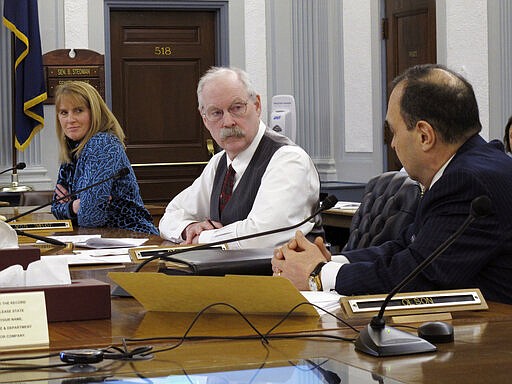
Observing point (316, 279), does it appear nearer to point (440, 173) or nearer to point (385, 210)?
point (440, 173)

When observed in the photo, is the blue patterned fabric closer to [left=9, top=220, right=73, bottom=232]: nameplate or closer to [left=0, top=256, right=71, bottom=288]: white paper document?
[left=9, top=220, right=73, bottom=232]: nameplate

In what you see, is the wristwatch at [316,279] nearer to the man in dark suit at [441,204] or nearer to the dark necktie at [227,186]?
the man in dark suit at [441,204]

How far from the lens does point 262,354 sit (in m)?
1.59

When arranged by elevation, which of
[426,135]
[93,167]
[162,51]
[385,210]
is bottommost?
[385,210]

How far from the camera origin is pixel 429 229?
2.34 m

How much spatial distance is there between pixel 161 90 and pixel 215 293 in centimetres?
759

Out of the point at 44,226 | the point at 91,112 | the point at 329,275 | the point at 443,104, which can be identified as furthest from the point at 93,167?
the point at 443,104

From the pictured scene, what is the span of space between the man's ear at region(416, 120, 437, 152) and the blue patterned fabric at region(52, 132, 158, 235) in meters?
2.40

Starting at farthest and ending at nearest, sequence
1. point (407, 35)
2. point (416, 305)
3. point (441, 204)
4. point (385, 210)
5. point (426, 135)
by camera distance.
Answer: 1. point (407, 35)
2. point (385, 210)
3. point (426, 135)
4. point (441, 204)
5. point (416, 305)

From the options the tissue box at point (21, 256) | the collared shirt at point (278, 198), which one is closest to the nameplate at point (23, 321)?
the tissue box at point (21, 256)

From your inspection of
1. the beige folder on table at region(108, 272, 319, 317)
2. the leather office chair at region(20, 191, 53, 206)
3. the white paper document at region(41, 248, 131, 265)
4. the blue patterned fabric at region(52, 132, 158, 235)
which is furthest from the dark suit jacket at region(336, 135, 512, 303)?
the leather office chair at region(20, 191, 53, 206)

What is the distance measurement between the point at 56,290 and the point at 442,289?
2.86ft

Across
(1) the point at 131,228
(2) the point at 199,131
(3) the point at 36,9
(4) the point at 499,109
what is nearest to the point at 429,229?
(1) the point at 131,228

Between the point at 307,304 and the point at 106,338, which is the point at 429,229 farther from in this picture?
the point at 106,338
